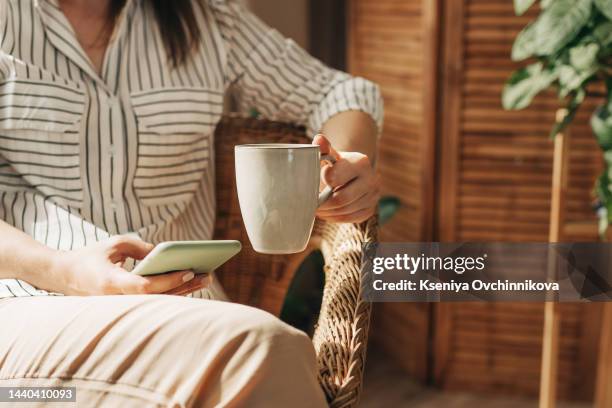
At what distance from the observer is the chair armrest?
682mm

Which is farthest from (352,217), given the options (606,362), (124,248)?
(606,362)

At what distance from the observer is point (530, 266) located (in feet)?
3.63

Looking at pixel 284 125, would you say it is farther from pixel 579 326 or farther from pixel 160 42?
pixel 579 326

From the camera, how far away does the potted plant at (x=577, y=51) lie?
1171mm

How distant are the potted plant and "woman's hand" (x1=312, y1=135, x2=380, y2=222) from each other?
550 millimetres

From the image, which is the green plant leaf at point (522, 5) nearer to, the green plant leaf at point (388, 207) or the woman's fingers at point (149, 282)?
the green plant leaf at point (388, 207)

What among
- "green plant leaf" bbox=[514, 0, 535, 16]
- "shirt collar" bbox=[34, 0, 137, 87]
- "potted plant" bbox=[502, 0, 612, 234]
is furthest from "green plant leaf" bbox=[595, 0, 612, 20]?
"shirt collar" bbox=[34, 0, 137, 87]

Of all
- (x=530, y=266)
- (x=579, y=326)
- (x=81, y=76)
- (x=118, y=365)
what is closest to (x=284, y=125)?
(x=81, y=76)

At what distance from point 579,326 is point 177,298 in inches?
55.7

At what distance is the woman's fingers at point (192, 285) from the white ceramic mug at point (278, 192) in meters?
0.06

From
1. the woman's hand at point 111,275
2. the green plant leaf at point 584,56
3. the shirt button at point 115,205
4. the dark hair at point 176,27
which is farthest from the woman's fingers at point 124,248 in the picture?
the green plant leaf at point 584,56

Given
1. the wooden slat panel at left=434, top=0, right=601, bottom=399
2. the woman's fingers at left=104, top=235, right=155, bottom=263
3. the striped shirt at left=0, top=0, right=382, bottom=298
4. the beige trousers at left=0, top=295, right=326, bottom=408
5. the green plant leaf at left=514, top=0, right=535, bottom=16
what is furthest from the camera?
the wooden slat panel at left=434, top=0, right=601, bottom=399

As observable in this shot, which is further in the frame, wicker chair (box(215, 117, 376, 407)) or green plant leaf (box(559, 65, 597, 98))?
green plant leaf (box(559, 65, 597, 98))

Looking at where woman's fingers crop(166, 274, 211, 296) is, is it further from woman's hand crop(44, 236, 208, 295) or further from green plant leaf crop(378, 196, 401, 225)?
green plant leaf crop(378, 196, 401, 225)
